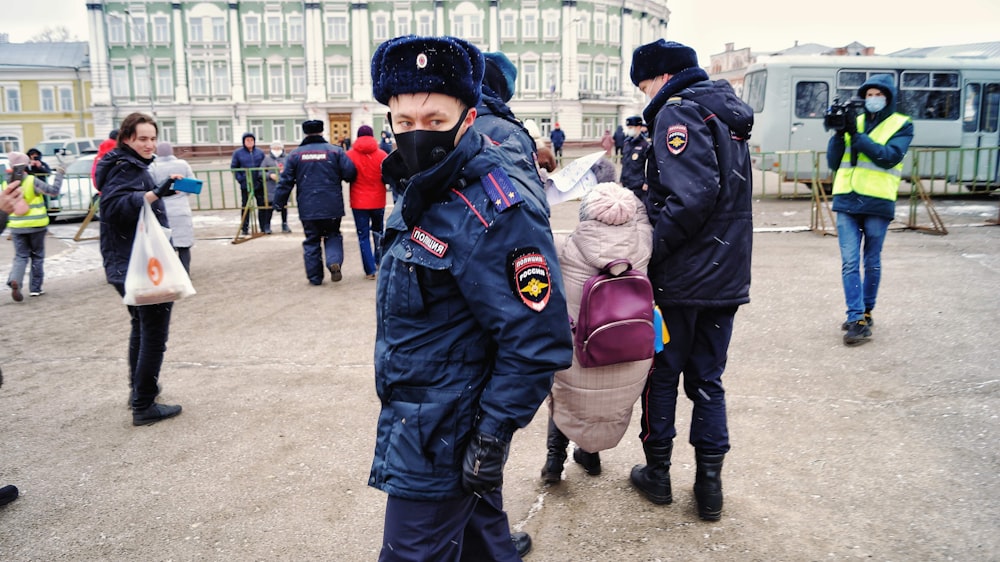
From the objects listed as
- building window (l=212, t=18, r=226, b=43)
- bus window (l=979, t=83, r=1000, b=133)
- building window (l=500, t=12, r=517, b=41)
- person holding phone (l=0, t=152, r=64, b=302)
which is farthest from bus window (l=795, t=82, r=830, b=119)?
building window (l=212, t=18, r=226, b=43)

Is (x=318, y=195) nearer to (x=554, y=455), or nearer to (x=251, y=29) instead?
(x=554, y=455)

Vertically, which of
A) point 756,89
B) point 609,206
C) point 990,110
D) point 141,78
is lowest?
point 609,206

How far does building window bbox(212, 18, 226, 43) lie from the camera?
55844 millimetres

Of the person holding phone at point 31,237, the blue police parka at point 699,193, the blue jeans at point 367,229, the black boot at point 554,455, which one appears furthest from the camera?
the blue jeans at point 367,229

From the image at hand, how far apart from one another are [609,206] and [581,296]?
1.32 feet

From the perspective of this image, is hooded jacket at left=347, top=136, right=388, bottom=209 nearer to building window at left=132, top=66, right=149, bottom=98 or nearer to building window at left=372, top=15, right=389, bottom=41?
building window at left=372, top=15, right=389, bottom=41

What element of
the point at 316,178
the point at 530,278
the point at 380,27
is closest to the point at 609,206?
the point at 530,278

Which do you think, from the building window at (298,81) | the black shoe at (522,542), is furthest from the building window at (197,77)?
the black shoe at (522,542)

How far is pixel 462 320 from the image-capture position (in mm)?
2131

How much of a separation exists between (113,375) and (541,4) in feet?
187

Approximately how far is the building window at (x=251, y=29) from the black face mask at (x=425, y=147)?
59405 mm

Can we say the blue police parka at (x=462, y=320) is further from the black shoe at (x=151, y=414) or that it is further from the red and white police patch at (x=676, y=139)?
the black shoe at (x=151, y=414)

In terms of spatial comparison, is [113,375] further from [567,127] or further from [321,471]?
[567,127]

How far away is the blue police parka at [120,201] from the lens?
461 centimetres
